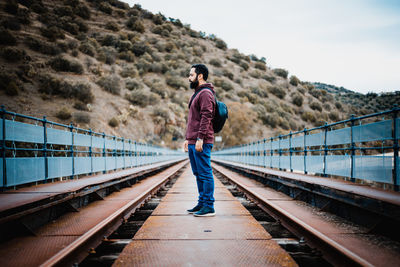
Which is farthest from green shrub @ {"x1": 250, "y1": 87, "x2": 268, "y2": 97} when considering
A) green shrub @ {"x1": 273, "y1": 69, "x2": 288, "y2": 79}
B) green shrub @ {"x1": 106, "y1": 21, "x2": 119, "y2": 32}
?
green shrub @ {"x1": 106, "y1": 21, "x2": 119, "y2": 32}

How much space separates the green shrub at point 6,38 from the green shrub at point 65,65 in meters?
5.46

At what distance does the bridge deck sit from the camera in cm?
282

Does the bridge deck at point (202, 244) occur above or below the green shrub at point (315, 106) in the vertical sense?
below

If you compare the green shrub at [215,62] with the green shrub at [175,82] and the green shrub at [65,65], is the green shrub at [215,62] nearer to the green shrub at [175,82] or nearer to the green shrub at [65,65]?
the green shrub at [175,82]

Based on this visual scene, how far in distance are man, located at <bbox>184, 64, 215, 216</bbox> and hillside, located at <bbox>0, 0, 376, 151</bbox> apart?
2965 centimetres

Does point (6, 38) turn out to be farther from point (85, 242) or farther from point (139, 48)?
point (85, 242)

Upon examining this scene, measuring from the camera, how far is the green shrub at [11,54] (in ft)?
116

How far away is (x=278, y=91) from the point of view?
72375 millimetres

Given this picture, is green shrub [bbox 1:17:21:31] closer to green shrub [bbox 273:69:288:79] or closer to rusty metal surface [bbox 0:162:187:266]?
rusty metal surface [bbox 0:162:187:266]

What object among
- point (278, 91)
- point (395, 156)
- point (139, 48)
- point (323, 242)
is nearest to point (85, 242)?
point (323, 242)

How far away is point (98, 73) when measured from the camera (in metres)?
45.5

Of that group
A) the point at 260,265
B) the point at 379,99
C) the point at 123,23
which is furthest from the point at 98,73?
the point at 379,99

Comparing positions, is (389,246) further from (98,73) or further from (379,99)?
(379,99)

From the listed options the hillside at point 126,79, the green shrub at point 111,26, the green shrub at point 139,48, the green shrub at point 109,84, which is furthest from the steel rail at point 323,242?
the green shrub at point 111,26
